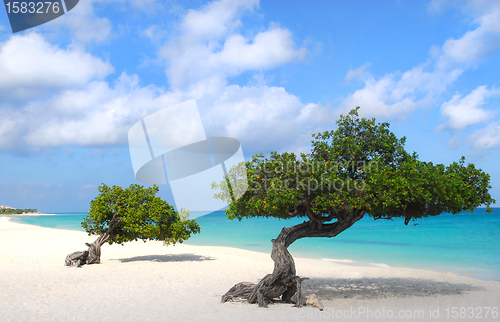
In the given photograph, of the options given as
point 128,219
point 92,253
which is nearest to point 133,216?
point 128,219

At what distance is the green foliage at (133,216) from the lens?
53.7 feet

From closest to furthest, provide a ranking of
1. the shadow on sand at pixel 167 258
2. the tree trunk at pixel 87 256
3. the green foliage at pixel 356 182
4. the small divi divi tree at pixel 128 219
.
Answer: the green foliage at pixel 356 182 < the tree trunk at pixel 87 256 < the small divi divi tree at pixel 128 219 < the shadow on sand at pixel 167 258

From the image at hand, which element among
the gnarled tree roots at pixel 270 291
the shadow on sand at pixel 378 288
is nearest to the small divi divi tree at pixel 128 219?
the shadow on sand at pixel 378 288

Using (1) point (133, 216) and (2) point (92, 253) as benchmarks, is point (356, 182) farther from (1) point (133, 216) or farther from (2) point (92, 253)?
(2) point (92, 253)

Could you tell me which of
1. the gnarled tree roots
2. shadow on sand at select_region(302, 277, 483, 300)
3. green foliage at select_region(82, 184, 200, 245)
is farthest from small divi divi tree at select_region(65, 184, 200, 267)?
the gnarled tree roots

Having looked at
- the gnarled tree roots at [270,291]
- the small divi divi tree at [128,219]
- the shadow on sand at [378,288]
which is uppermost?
the small divi divi tree at [128,219]

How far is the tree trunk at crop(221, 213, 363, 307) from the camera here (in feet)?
30.5

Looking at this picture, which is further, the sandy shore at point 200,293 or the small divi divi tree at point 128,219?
the small divi divi tree at point 128,219

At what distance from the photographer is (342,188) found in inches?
348

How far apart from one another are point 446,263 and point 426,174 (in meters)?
19.7

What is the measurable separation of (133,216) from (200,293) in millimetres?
6855

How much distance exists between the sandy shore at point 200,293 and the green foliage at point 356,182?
2541mm

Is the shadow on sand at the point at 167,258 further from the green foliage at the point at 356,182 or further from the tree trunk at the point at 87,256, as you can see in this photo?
the green foliage at the point at 356,182

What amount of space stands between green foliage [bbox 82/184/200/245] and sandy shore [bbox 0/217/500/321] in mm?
1503
